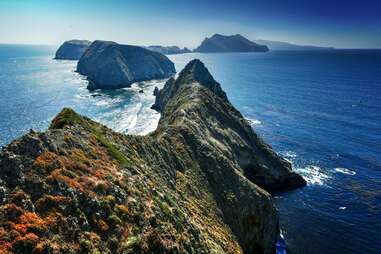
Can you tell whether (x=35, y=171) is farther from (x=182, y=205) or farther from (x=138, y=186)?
(x=182, y=205)

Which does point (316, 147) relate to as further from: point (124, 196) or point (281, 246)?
point (124, 196)

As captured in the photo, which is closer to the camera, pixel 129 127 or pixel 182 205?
pixel 182 205

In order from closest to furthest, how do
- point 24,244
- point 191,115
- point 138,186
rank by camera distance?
point 24,244 < point 138,186 < point 191,115

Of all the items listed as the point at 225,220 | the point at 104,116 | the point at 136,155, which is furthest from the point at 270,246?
the point at 104,116

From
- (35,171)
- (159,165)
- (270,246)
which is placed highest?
(35,171)

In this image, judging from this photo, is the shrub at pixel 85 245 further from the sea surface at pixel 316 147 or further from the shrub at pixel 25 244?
the sea surface at pixel 316 147

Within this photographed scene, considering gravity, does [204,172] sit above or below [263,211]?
above

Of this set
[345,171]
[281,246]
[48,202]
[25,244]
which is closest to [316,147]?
[345,171]

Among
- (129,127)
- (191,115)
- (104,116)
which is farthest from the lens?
(104,116)
